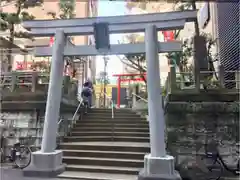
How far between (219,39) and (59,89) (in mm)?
10503

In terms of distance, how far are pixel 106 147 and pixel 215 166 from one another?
4.12 m

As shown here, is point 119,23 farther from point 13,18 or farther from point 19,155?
point 13,18

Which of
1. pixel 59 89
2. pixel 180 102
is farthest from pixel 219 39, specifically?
pixel 59 89

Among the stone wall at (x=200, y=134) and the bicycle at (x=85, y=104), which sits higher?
the bicycle at (x=85, y=104)

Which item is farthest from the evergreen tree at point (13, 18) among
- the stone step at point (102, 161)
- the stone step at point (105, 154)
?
the stone step at point (102, 161)

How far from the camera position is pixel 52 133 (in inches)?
325

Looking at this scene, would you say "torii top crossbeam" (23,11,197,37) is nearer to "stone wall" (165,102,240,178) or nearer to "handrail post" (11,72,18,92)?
"handrail post" (11,72,18,92)

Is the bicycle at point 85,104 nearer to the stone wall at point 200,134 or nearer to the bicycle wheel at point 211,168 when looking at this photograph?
the stone wall at point 200,134

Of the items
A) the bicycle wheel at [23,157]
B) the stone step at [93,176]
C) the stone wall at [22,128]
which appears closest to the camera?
the stone step at [93,176]

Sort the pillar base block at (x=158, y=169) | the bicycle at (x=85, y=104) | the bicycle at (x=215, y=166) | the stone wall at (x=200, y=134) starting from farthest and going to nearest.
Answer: the bicycle at (x=85, y=104)
the stone wall at (x=200, y=134)
the bicycle at (x=215, y=166)
the pillar base block at (x=158, y=169)

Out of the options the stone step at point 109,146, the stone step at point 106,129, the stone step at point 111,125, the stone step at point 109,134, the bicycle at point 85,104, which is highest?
the bicycle at point 85,104

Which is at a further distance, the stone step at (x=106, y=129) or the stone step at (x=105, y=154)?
the stone step at (x=106, y=129)

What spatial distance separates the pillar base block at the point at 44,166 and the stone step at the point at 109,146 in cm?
189

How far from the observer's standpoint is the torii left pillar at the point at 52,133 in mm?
7832
